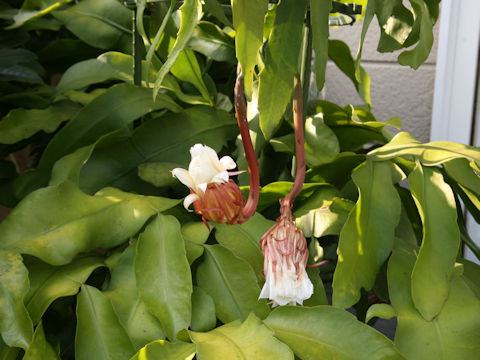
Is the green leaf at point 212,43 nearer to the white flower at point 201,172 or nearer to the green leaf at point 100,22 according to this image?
the green leaf at point 100,22

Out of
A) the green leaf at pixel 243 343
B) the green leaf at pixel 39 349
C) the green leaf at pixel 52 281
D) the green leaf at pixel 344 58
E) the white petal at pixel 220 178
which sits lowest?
the green leaf at pixel 39 349

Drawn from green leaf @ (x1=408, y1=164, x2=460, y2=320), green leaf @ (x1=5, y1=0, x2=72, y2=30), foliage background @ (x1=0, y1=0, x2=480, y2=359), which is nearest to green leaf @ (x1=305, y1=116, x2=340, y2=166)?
foliage background @ (x1=0, y1=0, x2=480, y2=359)

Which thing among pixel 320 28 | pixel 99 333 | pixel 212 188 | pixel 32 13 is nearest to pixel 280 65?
pixel 320 28

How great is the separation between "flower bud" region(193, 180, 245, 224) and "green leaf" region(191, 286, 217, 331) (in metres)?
0.13

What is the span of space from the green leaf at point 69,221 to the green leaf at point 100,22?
393 mm

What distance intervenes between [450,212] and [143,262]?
0.40m

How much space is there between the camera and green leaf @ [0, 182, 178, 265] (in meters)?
0.66

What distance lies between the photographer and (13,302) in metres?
0.59

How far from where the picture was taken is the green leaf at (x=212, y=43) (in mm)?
907

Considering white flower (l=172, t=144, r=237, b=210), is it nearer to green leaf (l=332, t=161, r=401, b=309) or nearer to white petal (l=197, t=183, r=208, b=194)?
white petal (l=197, t=183, r=208, b=194)

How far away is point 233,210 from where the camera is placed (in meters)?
0.56

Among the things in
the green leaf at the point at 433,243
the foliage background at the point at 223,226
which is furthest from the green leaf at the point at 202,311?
the green leaf at the point at 433,243

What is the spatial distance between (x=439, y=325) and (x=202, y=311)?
28 cm

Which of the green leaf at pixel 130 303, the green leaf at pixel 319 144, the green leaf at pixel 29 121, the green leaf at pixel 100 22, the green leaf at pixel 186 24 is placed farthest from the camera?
the green leaf at pixel 100 22
